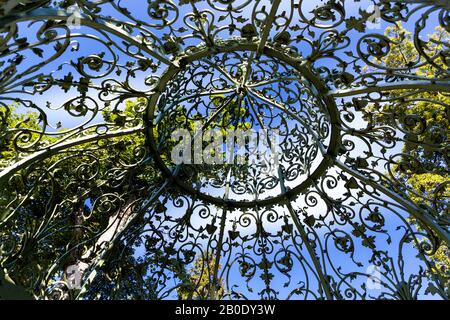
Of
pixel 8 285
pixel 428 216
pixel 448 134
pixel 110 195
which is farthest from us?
pixel 110 195

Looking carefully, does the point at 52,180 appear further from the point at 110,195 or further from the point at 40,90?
the point at 40,90

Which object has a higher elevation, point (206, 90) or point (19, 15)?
point (206, 90)

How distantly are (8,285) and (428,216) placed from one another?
4590 mm

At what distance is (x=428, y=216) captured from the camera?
486cm

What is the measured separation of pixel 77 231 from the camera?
5.46 meters

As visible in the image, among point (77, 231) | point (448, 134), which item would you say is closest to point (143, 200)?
point (77, 231)

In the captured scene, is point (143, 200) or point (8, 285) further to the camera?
point (143, 200)

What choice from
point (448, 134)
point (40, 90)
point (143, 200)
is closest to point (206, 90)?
point (143, 200)

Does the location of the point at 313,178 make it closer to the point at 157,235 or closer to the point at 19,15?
the point at 157,235
